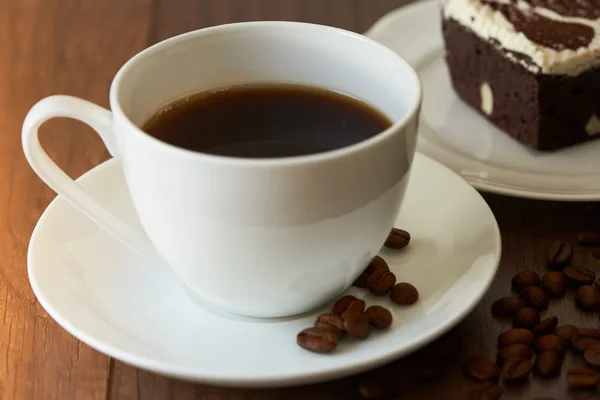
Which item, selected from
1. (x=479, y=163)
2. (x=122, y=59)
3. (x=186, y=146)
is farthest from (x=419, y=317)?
(x=122, y=59)

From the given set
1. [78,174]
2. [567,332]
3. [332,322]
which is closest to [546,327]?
[567,332]

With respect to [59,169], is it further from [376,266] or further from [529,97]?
[529,97]

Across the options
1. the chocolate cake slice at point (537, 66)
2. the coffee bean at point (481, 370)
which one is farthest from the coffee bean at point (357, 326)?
the chocolate cake slice at point (537, 66)

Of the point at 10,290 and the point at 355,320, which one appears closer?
the point at 355,320

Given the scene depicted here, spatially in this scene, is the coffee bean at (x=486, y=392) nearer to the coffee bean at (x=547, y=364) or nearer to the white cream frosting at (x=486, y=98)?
the coffee bean at (x=547, y=364)

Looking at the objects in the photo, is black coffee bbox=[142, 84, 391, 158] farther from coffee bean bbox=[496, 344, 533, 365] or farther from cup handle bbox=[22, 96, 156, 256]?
coffee bean bbox=[496, 344, 533, 365]

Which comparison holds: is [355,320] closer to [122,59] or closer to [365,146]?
[365,146]
